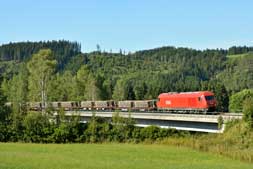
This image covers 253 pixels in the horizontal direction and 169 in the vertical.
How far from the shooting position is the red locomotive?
73750 mm

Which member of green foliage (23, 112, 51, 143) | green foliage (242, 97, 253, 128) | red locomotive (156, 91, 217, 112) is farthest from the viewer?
red locomotive (156, 91, 217, 112)

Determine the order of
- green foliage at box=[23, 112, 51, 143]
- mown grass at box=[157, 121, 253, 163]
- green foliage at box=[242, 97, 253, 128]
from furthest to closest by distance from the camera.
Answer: green foliage at box=[23, 112, 51, 143]
green foliage at box=[242, 97, 253, 128]
mown grass at box=[157, 121, 253, 163]

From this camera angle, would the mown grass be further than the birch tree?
No

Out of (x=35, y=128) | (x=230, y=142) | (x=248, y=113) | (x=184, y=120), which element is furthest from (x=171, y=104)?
(x=230, y=142)

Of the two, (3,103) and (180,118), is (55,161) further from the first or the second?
(3,103)

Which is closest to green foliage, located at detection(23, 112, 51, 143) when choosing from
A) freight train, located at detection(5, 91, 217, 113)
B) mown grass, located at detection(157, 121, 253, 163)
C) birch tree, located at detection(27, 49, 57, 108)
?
freight train, located at detection(5, 91, 217, 113)

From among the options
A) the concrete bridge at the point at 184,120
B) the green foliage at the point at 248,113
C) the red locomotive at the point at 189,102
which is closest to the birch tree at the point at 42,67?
the concrete bridge at the point at 184,120

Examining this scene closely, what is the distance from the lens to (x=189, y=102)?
77.0 m

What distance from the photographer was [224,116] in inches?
2317

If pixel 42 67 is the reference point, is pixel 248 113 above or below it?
below

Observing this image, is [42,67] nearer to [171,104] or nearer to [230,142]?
[171,104]

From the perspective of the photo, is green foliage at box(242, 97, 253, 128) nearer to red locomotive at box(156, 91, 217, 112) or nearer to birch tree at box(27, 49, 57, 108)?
red locomotive at box(156, 91, 217, 112)

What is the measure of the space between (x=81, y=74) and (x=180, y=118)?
61706mm

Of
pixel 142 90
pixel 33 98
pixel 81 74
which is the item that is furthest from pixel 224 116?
pixel 142 90
